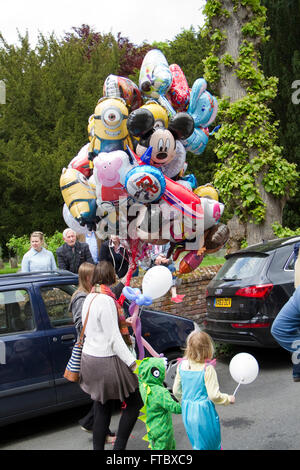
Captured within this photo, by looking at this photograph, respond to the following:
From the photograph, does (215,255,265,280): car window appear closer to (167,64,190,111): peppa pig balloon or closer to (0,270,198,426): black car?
(0,270,198,426): black car

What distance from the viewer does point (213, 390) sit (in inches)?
124

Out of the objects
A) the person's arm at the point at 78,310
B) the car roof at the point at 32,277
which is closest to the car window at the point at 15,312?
the car roof at the point at 32,277

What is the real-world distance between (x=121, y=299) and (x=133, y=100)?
175 cm

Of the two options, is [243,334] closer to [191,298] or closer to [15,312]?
[191,298]

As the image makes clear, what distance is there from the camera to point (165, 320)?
543cm

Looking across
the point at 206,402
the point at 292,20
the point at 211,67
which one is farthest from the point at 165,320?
the point at 292,20

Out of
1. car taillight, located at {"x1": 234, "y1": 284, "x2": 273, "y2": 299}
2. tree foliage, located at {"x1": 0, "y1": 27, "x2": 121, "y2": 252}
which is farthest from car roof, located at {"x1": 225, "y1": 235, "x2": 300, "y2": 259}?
tree foliage, located at {"x1": 0, "y1": 27, "x2": 121, "y2": 252}

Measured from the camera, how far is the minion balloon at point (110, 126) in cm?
369

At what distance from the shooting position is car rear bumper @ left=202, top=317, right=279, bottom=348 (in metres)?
5.99

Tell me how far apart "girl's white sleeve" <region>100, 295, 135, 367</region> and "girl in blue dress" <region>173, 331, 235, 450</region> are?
1.81ft

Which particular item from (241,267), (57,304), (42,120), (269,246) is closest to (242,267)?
(241,267)

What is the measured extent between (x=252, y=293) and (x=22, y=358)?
2992 mm

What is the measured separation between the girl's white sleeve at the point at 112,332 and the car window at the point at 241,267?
3.01m

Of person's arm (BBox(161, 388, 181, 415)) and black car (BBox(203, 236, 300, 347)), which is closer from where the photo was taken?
person's arm (BBox(161, 388, 181, 415))
